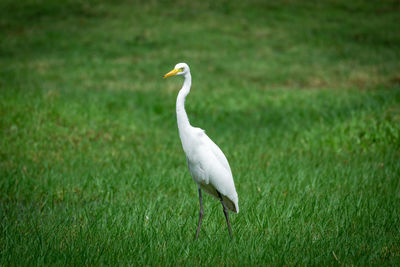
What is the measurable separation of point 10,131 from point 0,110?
36.1 inches

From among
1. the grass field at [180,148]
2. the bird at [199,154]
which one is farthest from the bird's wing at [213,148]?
the grass field at [180,148]

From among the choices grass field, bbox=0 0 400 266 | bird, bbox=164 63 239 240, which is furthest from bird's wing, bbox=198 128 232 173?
grass field, bbox=0 0 400 266

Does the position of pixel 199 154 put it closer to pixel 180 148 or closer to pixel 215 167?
pixel 215 167

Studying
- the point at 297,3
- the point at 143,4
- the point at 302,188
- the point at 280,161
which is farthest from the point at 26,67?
the point at 297,3

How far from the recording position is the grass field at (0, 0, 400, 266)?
12.1 feet

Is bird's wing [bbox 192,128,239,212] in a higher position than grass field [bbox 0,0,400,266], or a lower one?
higher

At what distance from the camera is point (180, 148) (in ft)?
28.0

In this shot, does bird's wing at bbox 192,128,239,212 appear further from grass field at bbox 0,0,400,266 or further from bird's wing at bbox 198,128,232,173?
grass field at bbox 0,0,400,266

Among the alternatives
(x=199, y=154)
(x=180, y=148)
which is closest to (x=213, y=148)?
(x=199, y=154)

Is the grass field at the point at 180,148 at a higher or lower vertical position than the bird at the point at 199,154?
lower

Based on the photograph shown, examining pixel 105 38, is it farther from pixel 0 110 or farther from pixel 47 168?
pixel 47 168

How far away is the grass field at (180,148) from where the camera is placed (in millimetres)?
3695

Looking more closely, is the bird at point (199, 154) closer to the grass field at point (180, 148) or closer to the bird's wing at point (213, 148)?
the bird's wing at point (213, 148)

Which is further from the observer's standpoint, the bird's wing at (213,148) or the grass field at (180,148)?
the bird's wing at (213,148)
